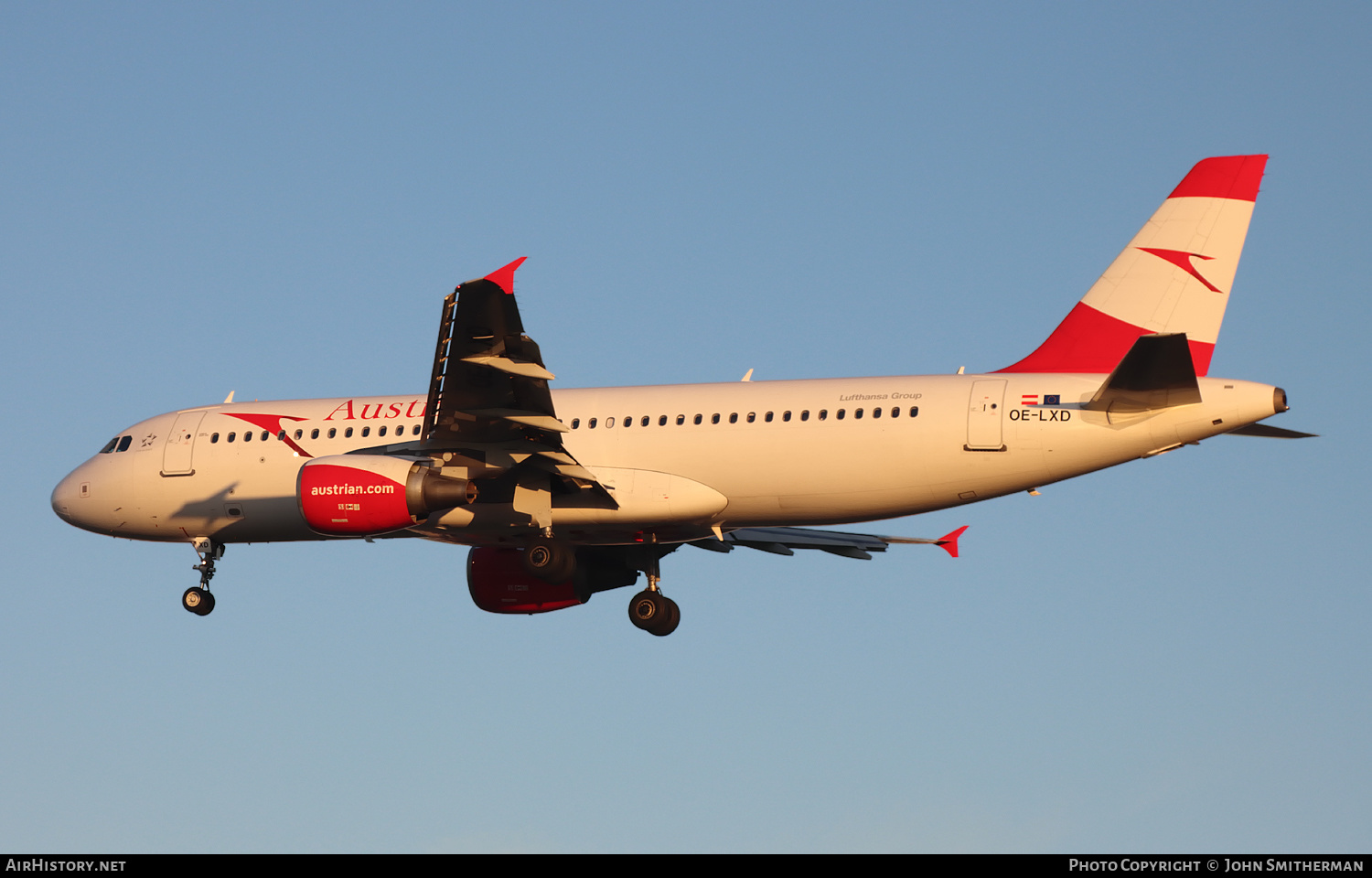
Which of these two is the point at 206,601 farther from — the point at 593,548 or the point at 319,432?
the point at 593,548

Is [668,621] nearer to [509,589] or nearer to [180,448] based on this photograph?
[509,589]

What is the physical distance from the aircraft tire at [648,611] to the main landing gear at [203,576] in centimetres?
764

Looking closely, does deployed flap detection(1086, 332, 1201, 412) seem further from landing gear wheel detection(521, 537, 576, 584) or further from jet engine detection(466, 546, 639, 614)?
jet engine detection(466, 546, 639, 614)

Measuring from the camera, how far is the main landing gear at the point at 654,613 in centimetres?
2827

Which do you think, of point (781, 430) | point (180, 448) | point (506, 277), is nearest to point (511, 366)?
point (506, 277)

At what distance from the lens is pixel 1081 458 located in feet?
77.1

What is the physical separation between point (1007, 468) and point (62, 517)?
17772 mm

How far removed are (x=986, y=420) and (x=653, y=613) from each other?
7.49 m

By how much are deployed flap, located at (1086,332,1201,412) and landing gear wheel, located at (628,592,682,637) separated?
874 cm

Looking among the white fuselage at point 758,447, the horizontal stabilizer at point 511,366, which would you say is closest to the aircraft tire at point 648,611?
the white fuselage at point 758,447

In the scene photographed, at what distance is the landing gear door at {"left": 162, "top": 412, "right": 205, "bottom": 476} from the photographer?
94.7ft

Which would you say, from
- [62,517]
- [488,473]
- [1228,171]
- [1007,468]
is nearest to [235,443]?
[62,517]

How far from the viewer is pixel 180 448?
29000mm

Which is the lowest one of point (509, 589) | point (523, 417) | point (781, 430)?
point (509, 589)
